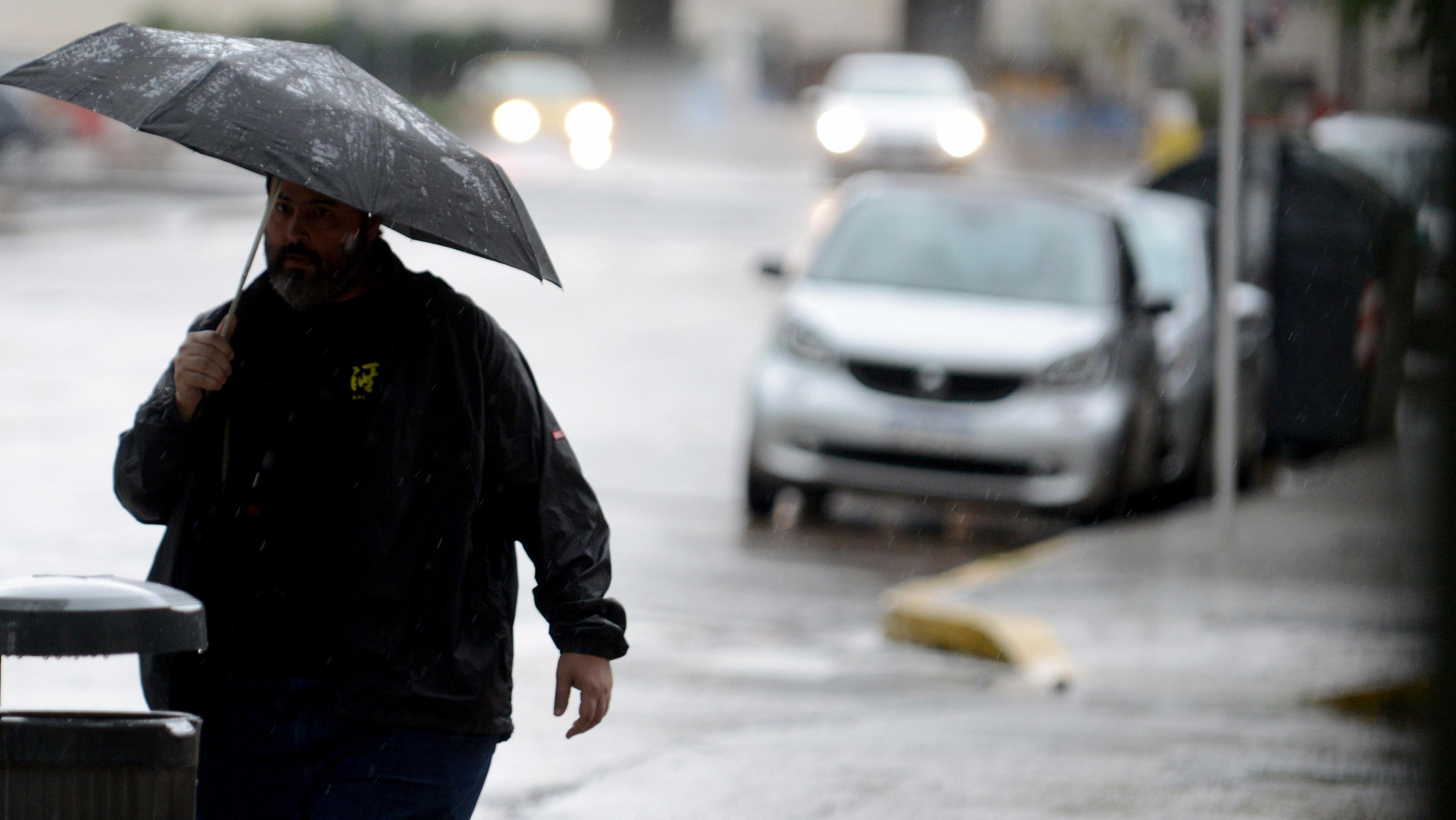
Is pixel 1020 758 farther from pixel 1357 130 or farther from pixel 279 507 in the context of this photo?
pixel 1357 130

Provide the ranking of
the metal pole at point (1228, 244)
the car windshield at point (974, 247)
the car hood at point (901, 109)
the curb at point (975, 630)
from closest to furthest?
the curb at point (975, 630) < the metal pole at point (1228, 244) < the car windshield at point (974, 247) < the car hood at point (901, 109)

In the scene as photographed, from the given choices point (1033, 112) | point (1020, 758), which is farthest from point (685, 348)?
point (1033, 112)

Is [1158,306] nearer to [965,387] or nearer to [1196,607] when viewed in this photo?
[965,387]

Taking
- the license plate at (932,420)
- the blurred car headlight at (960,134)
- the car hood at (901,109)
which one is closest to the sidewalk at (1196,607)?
the license plate at (932,420)

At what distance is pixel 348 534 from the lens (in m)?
3.27

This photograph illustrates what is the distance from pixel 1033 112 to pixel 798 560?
38864 millimetres

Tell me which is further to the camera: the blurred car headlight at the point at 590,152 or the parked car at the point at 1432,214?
the blurred car headlight at the point at 590,152

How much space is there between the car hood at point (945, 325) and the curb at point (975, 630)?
144 cm

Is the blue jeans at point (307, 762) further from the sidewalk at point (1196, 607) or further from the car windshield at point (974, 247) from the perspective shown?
the car windshield at point (974, 247)

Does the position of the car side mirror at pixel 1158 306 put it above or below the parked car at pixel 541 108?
above

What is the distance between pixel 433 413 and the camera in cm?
334

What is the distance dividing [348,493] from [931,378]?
23.2 feet

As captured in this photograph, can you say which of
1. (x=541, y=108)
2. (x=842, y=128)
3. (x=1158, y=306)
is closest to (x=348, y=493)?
(x=1158, y=306)

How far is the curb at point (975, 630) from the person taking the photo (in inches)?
307
